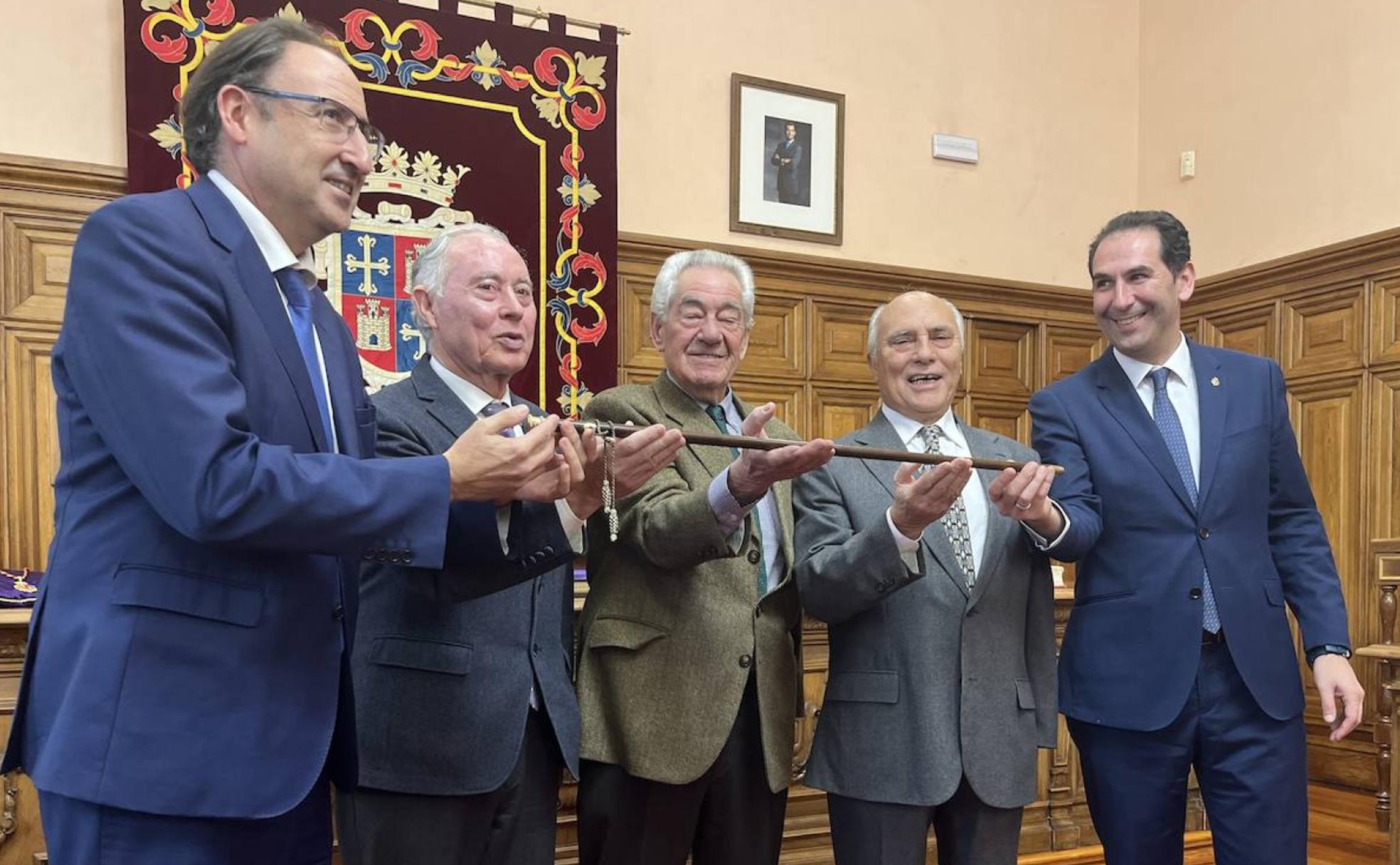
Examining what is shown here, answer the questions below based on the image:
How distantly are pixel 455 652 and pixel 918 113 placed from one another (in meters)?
4.63

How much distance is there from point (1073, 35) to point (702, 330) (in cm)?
482

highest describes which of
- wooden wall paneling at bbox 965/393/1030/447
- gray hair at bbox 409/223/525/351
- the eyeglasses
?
the eyeglasses

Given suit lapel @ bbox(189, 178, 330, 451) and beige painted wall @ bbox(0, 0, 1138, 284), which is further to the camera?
beige painted wall @ bbox(0, 0, 1138, 284)

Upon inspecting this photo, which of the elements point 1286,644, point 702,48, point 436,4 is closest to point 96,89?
point 436,4

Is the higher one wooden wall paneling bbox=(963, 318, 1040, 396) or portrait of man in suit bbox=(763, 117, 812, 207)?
portrait of man in suit bbox=(763, 117, 812, 207)

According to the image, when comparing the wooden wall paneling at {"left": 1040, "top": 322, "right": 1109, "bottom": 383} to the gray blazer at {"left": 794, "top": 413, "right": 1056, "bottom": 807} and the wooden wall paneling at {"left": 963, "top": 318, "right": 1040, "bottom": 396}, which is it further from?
the gray blazer at {"left": 794, "top": 413, "right": 1056, "bottom": 807}

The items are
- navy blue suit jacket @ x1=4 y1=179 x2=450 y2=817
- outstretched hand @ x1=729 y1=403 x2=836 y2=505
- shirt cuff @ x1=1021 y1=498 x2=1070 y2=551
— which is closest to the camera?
navy blue suit jacket @ x1=4 y1=179 x2=450 y2=817

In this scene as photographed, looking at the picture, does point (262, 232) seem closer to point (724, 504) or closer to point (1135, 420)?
point (724, 504)

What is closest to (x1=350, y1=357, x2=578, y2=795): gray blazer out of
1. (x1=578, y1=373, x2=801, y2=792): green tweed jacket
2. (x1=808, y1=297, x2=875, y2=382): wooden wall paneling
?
(x1=578, y1=373, x2=801, y2=792): green tweed jacket

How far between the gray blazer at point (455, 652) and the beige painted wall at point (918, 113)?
137 inches

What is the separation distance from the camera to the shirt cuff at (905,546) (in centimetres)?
189

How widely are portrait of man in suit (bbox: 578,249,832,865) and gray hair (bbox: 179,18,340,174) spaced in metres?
0.87

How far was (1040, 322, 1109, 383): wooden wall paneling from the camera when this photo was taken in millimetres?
5973

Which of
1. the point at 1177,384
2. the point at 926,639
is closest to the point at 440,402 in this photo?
the point at 926,639
